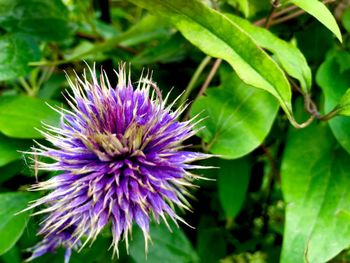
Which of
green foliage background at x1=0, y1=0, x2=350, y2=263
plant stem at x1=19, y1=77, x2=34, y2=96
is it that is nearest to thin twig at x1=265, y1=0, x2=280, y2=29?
green foliage background at x1=0, y1=0, x2=350, y2=263

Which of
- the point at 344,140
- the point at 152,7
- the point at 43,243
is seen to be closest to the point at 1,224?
the point at 43,243

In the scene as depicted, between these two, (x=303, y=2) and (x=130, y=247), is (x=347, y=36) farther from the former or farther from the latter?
(x=130, y=247)

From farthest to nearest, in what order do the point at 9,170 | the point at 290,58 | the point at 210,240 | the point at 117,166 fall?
the point at 210,240 < the point at 9,170 < the point at 290,58 < the point at 117,166

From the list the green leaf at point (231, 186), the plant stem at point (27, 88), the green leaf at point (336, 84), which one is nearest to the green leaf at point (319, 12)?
the green leaf at point (336, 84)

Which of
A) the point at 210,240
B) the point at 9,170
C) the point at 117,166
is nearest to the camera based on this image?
the point at 117,166

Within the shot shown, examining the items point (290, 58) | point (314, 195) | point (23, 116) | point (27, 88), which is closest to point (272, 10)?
point (290, 58)

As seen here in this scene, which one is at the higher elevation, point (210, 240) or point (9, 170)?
point (9, 170)

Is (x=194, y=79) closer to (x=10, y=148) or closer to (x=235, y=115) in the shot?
(x=235, y=115)

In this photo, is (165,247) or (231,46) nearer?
(231,46)
